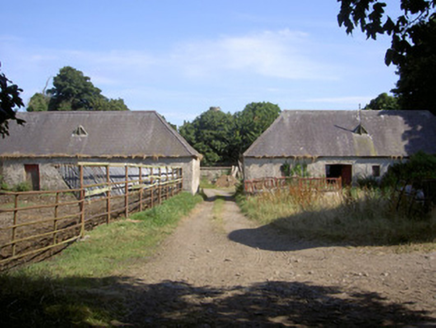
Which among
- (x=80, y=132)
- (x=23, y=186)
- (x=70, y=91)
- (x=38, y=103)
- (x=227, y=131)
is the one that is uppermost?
(x=70, y=91)

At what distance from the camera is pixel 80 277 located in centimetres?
587

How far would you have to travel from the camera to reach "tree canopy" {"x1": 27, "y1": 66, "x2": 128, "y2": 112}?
4872 centimetres

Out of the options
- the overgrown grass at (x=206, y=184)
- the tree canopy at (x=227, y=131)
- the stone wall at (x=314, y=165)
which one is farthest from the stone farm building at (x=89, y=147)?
the tree canopy at (x=227, y=131)

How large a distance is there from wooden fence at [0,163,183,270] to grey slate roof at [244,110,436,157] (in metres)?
8.92

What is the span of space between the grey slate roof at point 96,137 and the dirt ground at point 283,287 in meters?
17.0

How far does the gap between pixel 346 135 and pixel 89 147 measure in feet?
56.5

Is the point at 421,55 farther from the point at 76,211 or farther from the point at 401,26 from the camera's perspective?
the point at 76,211

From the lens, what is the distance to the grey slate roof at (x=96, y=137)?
85.3 ft

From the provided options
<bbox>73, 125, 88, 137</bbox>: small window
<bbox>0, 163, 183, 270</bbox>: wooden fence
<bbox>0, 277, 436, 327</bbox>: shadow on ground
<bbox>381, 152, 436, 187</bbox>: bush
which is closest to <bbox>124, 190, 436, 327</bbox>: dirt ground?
<bbox>0, 277, 436, 327</bbox>: shadow on ground

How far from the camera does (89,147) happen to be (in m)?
26.6

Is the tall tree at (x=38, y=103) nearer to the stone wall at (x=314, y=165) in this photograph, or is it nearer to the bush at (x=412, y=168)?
the stone wall at (x=314, y=165)

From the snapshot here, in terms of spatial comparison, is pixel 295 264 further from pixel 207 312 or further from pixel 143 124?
pixel 143 124

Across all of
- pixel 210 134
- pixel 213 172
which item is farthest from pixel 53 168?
pixel 210 134

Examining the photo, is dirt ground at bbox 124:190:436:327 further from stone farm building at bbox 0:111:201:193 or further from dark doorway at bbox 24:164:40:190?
dark doorway at bbox 24:164:40:190
